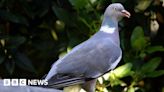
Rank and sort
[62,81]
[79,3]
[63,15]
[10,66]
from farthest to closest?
1. [10,66]
2. [63,15]
3. [79,3]
4. [62,81]

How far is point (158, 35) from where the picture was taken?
11.4ft

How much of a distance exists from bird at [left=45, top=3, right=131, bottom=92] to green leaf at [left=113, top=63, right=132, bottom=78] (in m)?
0.72

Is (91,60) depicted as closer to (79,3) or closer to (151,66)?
(79,3)

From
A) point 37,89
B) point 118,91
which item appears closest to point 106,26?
point 37,89

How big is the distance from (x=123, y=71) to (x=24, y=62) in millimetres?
654

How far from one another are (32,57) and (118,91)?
65 cm

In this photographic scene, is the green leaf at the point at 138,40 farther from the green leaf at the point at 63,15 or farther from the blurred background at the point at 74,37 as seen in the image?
the green leaf at the point at 63,15

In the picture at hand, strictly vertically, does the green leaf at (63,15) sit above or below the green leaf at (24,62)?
above

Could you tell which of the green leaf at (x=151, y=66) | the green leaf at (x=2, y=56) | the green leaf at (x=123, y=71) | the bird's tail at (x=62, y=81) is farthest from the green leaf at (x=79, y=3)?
the bird's tail at (x=62, y=81)

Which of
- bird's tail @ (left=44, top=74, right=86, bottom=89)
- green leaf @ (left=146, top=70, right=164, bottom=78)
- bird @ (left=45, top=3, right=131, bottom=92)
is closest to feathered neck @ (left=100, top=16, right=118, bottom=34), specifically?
bird @ (left=45, top=3, right=131, bottom=92)

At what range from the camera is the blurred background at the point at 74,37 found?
3031 millimetres

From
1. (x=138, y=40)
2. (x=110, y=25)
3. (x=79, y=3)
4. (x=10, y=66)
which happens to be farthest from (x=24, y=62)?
(x=110, y=25)

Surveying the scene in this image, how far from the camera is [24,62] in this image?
3348mm

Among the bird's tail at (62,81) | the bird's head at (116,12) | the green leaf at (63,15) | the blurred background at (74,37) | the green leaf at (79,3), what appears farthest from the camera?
the green leaf at (63,15)
